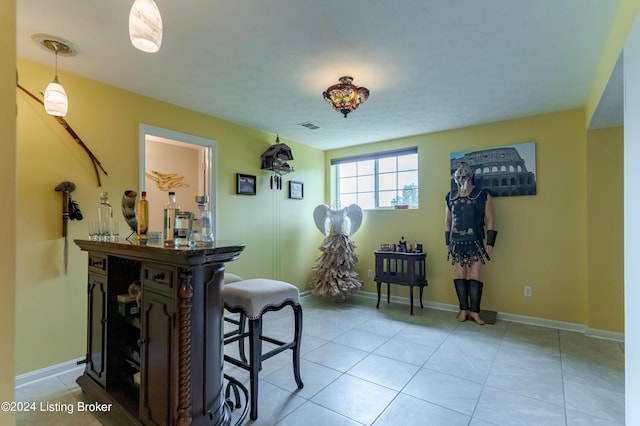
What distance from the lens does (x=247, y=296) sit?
187 cm

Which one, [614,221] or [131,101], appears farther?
[614,221]

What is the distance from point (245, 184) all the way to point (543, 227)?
3583 mm

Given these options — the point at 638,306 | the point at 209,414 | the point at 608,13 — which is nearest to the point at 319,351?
the point at 209,414

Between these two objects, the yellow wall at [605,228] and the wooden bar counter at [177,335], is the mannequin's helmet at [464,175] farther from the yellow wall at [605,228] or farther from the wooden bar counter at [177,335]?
the wooden bar counter at [177,335]

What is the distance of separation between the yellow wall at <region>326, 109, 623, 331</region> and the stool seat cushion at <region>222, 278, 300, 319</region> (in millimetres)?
2820

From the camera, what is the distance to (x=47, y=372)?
2340mm

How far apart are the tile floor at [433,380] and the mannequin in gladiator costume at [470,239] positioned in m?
0.38

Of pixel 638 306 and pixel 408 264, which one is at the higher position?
pixel 638 306

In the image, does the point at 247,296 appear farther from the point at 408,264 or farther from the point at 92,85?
the point at 408,264

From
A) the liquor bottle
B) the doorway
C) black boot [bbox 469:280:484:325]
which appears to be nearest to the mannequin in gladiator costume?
black boot [bbox 469:280:484:325]

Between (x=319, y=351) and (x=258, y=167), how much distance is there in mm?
2437

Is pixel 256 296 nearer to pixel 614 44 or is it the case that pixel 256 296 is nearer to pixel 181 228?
pixel 181 228

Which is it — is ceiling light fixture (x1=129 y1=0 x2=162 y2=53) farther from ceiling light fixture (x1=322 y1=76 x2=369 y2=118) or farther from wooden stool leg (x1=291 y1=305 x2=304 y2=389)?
wooden stool leg (x1=291 y1=305 x2=304 y2=389)

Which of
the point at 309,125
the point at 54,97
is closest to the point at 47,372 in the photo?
the point at 54,97
